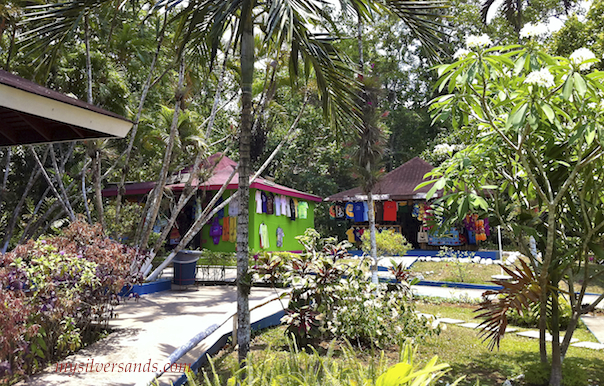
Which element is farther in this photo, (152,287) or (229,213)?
(229,213)

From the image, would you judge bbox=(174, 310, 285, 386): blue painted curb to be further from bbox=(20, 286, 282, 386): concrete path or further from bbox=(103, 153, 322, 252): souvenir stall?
bbox=(103, 153, 322, 252): souvenir stall

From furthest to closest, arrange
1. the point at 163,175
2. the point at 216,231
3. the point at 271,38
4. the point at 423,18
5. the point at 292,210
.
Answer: the point at 292,210
the point at 216,231
the point at 163,175
the point at 423,18
the point at 271,38

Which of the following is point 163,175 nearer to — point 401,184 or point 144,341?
point 144,341

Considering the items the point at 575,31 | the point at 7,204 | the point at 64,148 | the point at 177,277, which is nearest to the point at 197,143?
the point at 177,277

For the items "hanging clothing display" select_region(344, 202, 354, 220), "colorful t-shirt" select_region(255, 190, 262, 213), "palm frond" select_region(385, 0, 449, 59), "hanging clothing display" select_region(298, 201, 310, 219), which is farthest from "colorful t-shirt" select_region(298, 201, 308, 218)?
"palm frond" select_region(385, 0, 449, 59)

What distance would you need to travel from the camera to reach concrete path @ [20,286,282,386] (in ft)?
13.8

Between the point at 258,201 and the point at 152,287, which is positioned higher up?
the point at 258,201

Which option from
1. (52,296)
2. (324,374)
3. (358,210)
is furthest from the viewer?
(358,210)

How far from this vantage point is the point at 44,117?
12.7 ft

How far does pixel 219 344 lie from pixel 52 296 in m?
2.11

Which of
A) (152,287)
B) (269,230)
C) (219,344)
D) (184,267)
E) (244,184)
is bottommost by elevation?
(219,344)

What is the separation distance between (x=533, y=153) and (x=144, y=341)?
4982 millimetres

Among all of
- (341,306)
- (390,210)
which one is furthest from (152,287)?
(390,210)

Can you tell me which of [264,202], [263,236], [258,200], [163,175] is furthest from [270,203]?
[163,175]
